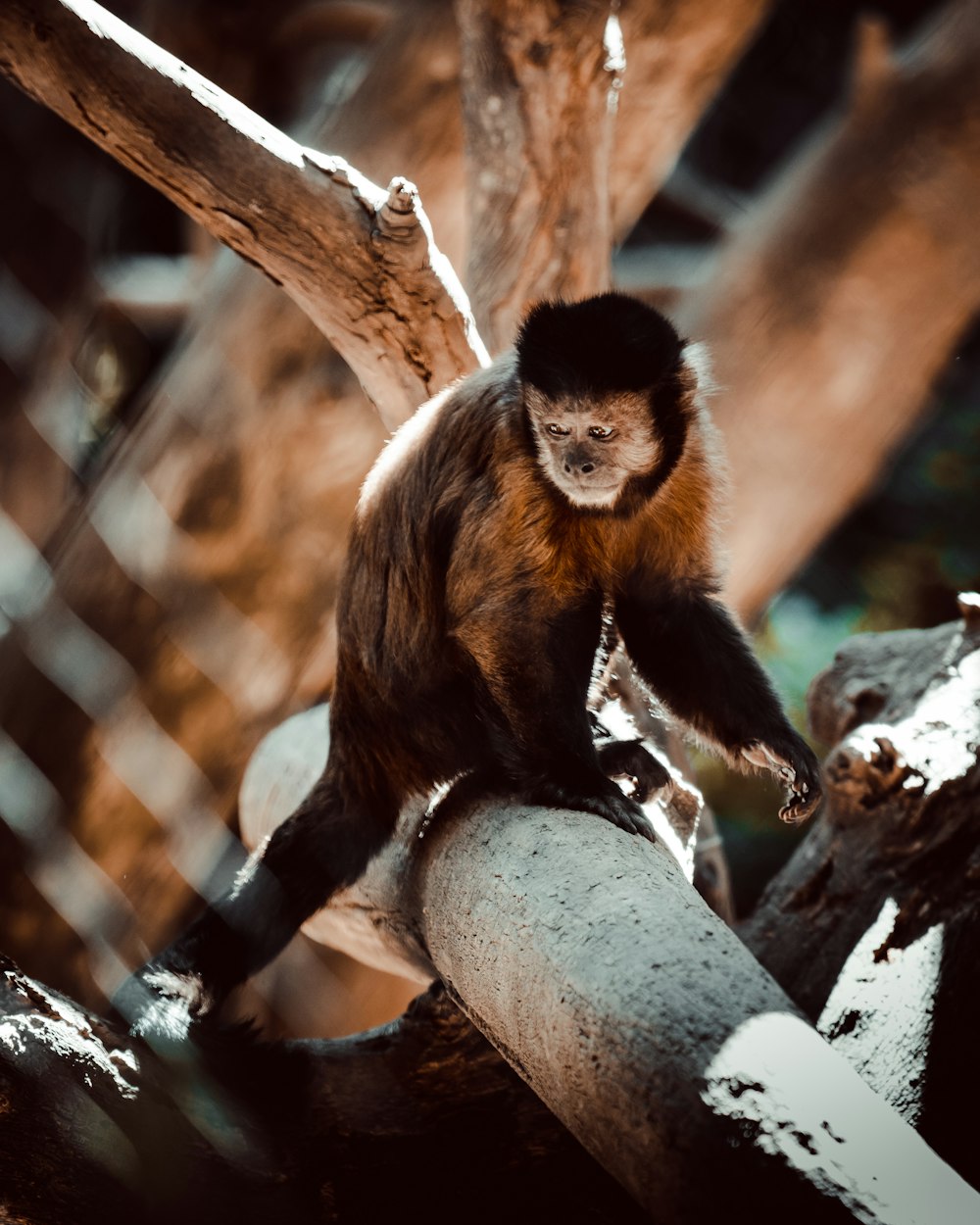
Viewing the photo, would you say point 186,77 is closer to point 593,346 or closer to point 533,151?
point 593,346

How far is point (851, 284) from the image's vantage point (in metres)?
3.59

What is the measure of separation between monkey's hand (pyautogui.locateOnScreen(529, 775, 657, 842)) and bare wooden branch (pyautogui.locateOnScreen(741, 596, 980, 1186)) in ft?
2.03

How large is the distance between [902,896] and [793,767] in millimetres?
410

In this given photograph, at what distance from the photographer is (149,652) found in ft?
10.9

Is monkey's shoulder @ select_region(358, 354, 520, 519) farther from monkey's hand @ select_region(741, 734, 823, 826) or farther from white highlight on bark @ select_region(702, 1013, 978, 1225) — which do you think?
white highlight on bark @ select_region(702, 1013, 978, 1225)

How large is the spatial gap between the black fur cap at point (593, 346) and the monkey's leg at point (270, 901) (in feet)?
2.48

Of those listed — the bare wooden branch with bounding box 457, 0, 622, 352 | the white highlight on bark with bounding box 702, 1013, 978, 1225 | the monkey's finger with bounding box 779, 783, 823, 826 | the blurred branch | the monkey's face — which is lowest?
the white highlight on bark with bounding box 702, 1013, 978, 1225

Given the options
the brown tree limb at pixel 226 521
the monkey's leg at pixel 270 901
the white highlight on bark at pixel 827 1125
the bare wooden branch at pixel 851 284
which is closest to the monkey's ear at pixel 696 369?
the monkey's leg at pixel 270 901

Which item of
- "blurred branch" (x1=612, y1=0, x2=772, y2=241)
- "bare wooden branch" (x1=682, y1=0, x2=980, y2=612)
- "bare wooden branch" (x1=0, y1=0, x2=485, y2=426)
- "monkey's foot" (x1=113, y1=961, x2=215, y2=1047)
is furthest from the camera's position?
"bare wooden branch" (x1=682, y1=0, x2=980, y2=612)

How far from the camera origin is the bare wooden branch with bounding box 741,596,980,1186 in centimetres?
183

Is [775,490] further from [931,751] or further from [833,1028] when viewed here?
[833,1028]

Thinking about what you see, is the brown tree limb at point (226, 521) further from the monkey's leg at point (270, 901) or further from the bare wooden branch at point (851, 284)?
the monkey's leg at point (270, 901)

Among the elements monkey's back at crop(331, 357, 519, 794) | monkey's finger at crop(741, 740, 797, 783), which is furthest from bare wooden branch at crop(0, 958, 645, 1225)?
monkey's finger at crop(741, 740, 797, 783)

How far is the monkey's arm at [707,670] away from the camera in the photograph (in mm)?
1970
